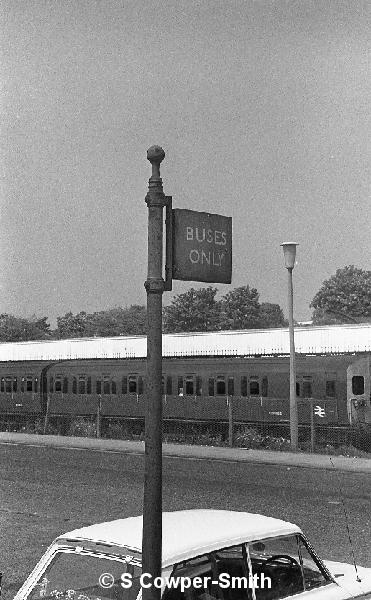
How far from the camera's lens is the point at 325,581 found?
18.9ft

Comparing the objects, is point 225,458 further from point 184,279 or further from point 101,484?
point 184,279

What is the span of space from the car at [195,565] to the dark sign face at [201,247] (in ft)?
5.55

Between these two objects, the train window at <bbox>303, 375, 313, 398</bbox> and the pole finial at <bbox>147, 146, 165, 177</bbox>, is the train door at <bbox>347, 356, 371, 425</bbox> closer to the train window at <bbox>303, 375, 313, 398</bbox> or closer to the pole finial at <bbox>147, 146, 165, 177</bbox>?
the train window at <bbox>303, 375, 313, 398</bbox>

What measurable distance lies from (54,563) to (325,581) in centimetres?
191

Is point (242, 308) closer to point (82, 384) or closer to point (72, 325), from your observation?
point (72, 325)

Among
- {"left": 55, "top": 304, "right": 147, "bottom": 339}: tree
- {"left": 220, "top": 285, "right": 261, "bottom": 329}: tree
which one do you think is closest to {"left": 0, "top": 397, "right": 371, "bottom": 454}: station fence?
{"left": 220, "top": 285, "right": 261, "bottom": 329}: tree

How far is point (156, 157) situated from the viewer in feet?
17.9

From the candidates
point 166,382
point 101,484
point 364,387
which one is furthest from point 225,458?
point 166,382

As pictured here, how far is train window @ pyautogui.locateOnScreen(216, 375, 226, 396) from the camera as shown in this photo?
3141cm

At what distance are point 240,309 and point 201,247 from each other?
324 ft

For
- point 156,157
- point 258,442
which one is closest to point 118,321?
point 258,442

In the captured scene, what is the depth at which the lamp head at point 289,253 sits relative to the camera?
22681 mm

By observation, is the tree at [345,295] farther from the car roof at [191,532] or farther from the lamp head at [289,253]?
the car roof at [191,532]

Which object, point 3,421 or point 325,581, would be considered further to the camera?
point 3,421
